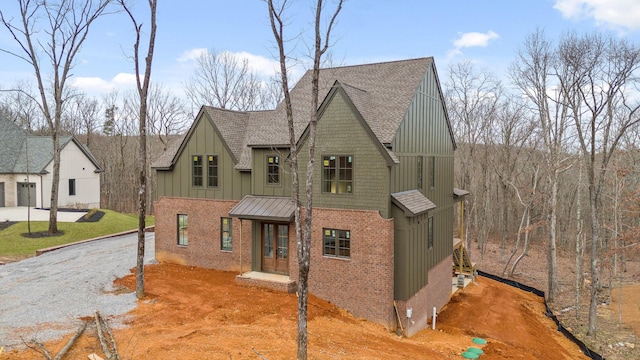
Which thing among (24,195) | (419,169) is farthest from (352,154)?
(24,195)

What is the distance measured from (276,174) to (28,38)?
19.1 meters

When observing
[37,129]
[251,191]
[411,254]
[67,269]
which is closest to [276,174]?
[251,191]

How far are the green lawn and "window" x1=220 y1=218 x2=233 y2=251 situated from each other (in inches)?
418

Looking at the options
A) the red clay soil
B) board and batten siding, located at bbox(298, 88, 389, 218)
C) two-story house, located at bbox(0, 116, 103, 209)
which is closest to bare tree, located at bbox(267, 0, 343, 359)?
the red clay soil

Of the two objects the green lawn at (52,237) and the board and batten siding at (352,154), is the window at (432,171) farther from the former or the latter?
the green lawn at (52,237)

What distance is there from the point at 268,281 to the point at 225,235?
3.94 metres

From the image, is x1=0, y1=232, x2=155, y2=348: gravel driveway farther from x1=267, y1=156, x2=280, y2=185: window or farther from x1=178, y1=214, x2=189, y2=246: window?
x1=267, y1=156, x2=280, y2=185: window

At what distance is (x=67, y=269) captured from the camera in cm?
1794

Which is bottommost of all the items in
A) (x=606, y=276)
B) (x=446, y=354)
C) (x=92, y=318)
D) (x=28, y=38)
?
(x=606, y=276)

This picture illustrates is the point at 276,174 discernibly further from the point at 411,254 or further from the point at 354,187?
the point at 411,254

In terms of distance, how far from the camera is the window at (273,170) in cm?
1714

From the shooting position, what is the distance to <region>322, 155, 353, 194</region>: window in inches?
584

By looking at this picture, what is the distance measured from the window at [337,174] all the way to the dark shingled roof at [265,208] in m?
1.67

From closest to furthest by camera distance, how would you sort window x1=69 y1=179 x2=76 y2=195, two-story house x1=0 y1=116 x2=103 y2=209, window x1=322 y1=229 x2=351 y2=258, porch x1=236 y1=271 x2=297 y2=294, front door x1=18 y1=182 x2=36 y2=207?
window x1=322 y1=229 x2=351 y2=258 < porch x1=236 y1=271 x2=297 y2=294 < two-story house x1=0 y1=116 x2=103 y2=209 < front door x1=18 y1=182 x2=36 y2=207 < window x1=69 y1=179 x2=76 y2=195
